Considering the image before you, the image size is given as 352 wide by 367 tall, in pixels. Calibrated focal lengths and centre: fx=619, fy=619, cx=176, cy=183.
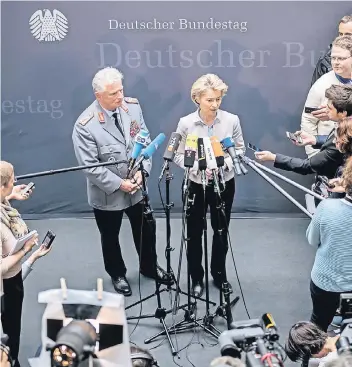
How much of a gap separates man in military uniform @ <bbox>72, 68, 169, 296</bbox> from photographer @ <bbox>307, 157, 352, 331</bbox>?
41.9 inches

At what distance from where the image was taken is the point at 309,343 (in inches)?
92.1

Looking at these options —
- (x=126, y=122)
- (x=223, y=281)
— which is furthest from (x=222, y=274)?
(x=126, y=122)

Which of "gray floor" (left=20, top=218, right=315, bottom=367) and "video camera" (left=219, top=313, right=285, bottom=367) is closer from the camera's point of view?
"video camera" (left=219, top=313, right=285, bottom=367)

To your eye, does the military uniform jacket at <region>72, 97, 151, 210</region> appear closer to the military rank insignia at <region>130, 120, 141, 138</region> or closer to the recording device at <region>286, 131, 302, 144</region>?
the military rank insignia at <region>130, 120, 141, 138</region>

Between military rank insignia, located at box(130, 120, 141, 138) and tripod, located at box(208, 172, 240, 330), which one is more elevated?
military rank insignia, located at box(130, 120, 141, 138)

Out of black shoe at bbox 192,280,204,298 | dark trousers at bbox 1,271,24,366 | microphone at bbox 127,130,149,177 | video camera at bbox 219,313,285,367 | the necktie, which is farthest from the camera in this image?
black shoe at bbox 192,280,204,298

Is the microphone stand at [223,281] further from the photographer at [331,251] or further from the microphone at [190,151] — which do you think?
the photographer at [331,251]

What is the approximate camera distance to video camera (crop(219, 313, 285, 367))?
5.63 feet

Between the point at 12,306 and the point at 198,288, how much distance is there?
4.45 feet

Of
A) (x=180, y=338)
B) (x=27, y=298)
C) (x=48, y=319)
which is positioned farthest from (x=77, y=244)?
(x=48, y=319)

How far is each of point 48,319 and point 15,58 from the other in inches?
141

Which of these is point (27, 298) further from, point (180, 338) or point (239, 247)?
point (239, 247)

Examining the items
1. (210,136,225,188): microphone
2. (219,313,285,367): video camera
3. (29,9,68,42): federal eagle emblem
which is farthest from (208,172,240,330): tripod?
(29,9,68,42): federal eagle emblem

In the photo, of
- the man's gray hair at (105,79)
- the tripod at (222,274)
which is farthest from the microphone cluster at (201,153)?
the man's gray hair at (105,79)
